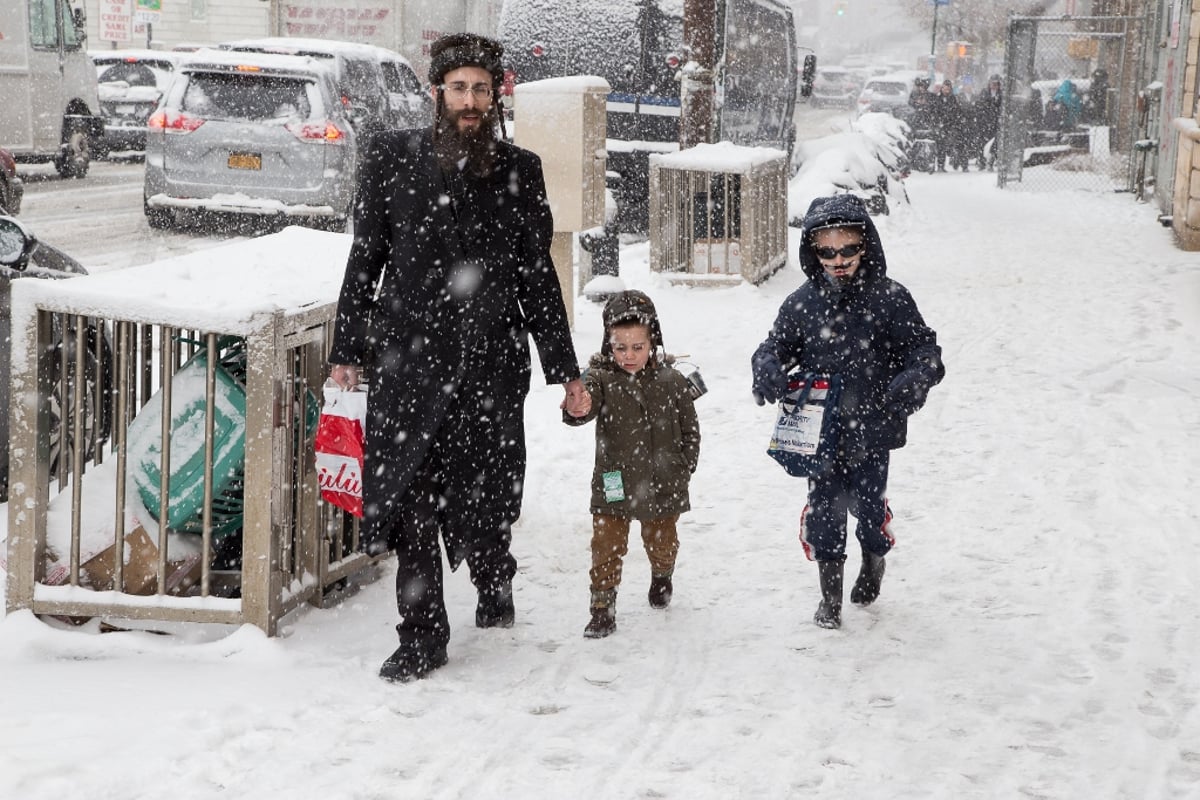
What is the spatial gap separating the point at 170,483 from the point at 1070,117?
94.4 feet

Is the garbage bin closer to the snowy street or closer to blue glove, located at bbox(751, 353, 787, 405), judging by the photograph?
the snowy street

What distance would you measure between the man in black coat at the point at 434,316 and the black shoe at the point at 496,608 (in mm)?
434

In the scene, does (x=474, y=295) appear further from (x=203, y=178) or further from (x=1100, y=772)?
(x=203, y=178)

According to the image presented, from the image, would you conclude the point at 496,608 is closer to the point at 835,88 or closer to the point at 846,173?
the point at 846,173

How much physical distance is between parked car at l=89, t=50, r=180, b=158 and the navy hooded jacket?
2188 cm

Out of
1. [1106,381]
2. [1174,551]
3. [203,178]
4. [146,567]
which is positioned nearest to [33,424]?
[146,567]

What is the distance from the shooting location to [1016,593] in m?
5.73

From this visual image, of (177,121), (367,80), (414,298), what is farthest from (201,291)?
(367,80)

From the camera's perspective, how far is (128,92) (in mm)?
25984

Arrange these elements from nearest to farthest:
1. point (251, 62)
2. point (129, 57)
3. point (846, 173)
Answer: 1. point (251, 62)
2. point (846, 173)
3. point (129, 57)

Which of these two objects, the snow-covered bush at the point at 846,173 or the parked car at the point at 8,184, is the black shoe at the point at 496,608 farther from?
the snow-covered bush at the point at 846,173

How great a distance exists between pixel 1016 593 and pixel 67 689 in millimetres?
3155

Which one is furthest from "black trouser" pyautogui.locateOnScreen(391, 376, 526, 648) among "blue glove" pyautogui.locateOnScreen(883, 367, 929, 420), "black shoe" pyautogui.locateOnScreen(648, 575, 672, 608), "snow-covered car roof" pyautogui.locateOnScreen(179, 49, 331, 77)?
"snow-covered car roof" pyautogui.locateOnScreen(179, 49, 331, 77)

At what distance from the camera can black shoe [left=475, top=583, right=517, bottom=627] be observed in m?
5.28
